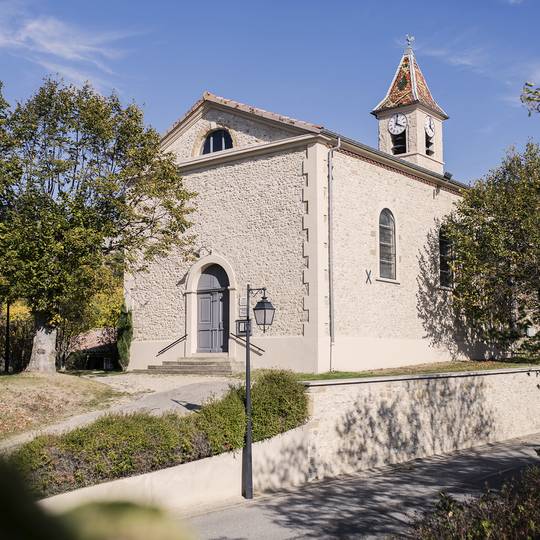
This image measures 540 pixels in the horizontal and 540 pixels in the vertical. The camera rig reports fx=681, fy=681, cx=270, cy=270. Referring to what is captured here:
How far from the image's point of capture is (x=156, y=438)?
10742mm

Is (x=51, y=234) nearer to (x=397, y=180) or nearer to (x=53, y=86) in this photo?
(x=53, y=86)

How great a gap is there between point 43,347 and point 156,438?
8.55 metres

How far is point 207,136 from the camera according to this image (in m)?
23.0

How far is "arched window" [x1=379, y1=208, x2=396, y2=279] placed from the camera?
72.3ft

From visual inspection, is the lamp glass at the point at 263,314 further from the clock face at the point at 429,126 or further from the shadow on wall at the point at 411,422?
the clock face at the point at 429,126

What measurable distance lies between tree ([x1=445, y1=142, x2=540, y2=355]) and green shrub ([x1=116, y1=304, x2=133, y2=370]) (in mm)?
11373

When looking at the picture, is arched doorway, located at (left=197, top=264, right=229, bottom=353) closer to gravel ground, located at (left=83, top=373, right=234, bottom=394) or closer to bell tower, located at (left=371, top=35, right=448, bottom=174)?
gravel ground, located at (left=83, top=373, right=234, bottom=394)

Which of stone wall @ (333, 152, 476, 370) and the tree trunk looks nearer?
the tree trunk

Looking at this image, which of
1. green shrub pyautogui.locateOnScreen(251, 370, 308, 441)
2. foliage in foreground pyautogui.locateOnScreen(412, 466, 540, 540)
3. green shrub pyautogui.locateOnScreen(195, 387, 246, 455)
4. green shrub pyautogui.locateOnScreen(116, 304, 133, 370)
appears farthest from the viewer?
green shrub pyautogui.locateOnScreen(116, 304, 133, 370)

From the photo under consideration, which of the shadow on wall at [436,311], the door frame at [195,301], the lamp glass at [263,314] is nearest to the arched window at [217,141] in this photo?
the door frame at [195,301]

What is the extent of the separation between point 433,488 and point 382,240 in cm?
1120

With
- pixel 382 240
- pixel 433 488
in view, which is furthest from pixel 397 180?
pixel 433 488

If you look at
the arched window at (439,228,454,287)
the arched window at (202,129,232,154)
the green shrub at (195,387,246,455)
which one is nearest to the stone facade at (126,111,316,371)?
the arched window at (202,129,232,154)

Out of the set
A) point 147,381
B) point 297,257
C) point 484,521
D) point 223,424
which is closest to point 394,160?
point 297,257
